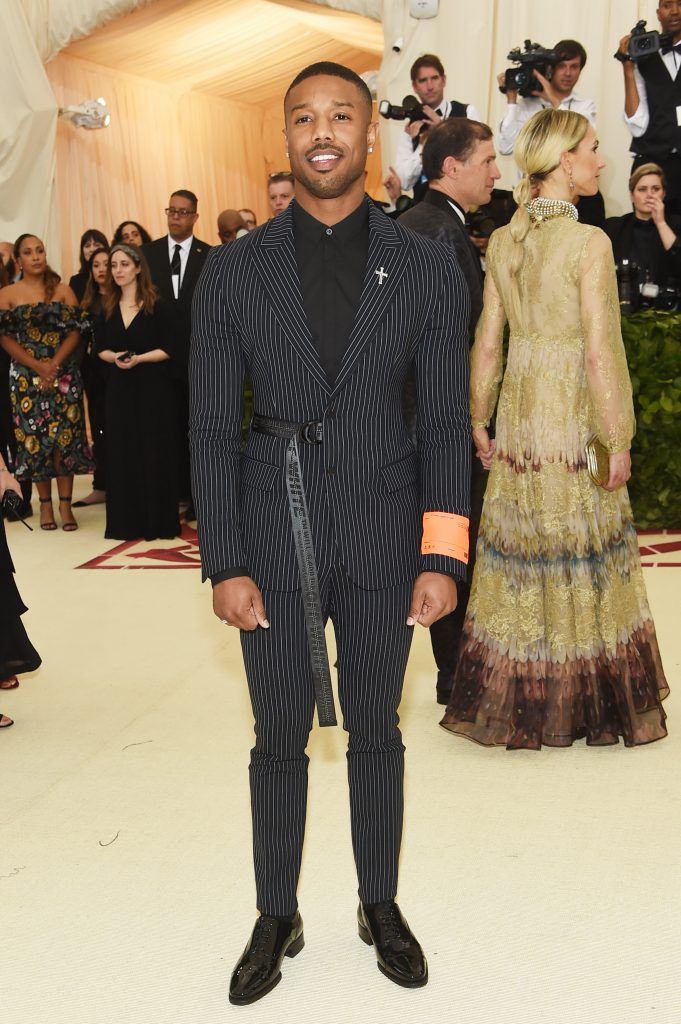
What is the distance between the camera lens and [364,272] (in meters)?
2.10

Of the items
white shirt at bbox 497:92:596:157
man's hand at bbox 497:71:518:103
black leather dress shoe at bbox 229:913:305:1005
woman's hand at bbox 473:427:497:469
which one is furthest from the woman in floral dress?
black leather dress shoe at bbox 229:913:305:1005

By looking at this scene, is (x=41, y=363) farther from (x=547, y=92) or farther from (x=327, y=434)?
(x=327, y=434)

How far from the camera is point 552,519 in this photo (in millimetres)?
3455

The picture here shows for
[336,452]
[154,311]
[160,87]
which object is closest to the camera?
[336,452]

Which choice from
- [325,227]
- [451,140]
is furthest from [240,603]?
[451,140]

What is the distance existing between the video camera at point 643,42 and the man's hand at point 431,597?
525cm

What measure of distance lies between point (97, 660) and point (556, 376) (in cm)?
216

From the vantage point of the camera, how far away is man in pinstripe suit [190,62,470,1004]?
2.05m

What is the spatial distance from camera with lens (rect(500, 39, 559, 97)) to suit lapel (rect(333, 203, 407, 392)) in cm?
523

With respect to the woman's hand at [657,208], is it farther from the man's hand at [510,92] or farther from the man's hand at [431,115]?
the man's hand at [431,115]

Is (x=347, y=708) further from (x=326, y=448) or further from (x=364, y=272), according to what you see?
(x=364, y=272)

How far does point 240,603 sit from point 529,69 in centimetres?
564

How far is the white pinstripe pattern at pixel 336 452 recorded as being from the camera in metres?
2.06

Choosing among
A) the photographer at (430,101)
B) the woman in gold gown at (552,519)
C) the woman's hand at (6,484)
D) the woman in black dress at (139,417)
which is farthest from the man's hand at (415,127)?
the woman's hand at (6,484)
